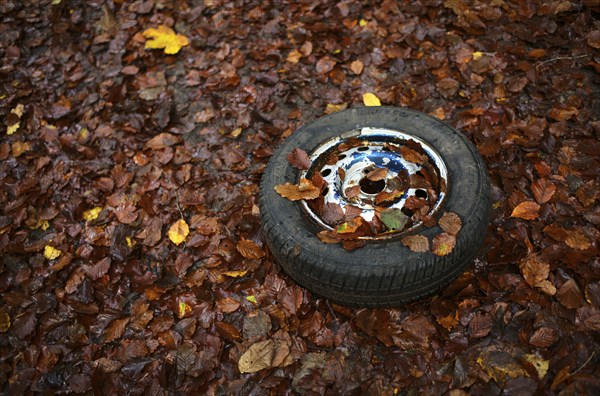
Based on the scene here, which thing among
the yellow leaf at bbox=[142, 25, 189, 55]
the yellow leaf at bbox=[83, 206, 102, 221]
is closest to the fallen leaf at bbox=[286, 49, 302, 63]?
the yellow leaf at bbox=[142, 25, 189, 55]

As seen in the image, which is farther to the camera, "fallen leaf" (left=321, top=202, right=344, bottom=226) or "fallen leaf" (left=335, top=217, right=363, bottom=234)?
"fallen leaf" (left=321, top=202, right=344, bottom=226)

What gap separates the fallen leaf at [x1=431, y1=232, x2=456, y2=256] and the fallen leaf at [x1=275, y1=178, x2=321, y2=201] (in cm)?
76

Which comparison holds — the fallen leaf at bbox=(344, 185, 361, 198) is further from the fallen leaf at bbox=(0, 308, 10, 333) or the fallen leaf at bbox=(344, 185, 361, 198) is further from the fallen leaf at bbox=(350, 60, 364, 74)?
the fallen leaf at bbox=(0, 308, 10, 333)

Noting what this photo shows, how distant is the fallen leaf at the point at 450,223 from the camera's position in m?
2.67

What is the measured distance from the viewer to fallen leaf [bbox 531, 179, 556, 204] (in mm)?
3254

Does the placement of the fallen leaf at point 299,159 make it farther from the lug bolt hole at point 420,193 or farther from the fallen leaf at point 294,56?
the fallen leaf at point 294,56

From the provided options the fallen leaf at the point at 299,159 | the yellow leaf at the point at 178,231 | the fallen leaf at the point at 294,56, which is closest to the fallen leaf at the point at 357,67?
the fallen leaf at the point at 294,56

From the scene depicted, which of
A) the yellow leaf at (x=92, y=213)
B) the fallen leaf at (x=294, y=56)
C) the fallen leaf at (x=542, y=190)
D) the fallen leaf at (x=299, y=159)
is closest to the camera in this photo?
the fallen leaf at (x=299, y=159)

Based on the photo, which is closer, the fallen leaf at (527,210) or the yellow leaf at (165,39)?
the fallen leaf at (527,210)

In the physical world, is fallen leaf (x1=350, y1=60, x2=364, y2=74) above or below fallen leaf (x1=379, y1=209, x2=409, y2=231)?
below

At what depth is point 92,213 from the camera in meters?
A: 3.78

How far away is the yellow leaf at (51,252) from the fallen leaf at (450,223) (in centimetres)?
272

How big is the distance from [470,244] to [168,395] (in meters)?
1.95

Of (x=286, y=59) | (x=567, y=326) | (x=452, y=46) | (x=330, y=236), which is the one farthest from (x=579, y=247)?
(x=286, y=59)
